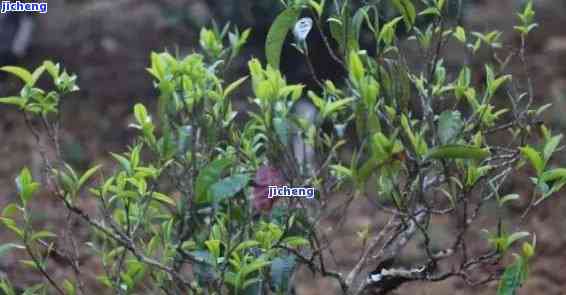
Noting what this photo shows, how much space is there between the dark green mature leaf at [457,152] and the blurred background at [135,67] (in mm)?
1778

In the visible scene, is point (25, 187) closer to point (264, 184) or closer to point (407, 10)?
point (264, 184)

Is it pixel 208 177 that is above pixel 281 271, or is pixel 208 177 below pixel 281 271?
above

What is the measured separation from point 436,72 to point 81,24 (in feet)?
12.4

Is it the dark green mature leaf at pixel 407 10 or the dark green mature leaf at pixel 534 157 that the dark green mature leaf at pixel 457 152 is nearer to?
the dark green mature leaf at pixel 534 157

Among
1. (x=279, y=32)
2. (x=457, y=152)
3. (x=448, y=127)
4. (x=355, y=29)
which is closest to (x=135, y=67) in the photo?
(x=279, y=32)

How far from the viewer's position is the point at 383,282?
6.63 ft

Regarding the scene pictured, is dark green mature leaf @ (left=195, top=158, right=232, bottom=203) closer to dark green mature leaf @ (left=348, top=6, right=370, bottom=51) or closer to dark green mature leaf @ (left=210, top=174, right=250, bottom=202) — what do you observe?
dark green mature leaf @ (left=210, top=174, right=250, bottom=202)

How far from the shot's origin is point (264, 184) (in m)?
1.88

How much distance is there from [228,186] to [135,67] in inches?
134

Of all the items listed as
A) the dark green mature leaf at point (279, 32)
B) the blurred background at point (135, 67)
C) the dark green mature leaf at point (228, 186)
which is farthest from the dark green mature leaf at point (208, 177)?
the blurred background at point (135, 67)

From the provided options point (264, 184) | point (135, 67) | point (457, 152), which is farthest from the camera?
point (135, 67)

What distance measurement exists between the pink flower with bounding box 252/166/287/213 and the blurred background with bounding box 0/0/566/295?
62.5 inches

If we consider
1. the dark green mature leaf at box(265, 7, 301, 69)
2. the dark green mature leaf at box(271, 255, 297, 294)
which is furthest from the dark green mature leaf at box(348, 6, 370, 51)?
the dark green mature leaf at box(271, 255, 297, 294)

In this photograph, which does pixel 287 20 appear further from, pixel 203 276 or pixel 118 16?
pixel 118 16
